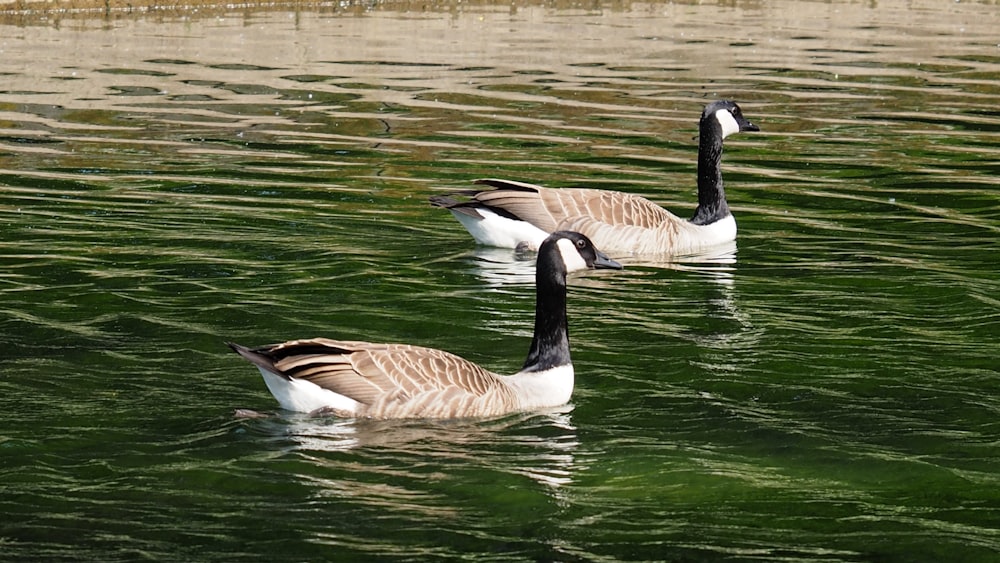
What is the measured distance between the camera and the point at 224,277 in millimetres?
16125

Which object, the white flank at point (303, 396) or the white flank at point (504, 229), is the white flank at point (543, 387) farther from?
the white flank at point (504, 229)

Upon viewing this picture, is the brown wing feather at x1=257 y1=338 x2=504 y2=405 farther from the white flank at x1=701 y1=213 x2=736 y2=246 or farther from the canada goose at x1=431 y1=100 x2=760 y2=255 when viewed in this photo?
the white flank at x1=701 y1=213 x2=736 y2=246

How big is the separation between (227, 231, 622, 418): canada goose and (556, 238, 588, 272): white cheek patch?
938 millimetres

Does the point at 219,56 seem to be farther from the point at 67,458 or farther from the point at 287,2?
the point at 67,458

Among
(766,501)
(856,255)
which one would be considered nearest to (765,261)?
(856,255)

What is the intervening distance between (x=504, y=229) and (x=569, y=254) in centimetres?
552

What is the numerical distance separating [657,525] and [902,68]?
28.5 metres

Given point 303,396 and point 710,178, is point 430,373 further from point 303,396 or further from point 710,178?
point 710,178

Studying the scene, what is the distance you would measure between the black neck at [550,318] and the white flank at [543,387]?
8cm

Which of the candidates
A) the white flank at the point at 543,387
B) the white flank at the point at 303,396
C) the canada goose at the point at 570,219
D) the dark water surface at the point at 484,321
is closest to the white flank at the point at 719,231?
the canada goose at the point at 570,219

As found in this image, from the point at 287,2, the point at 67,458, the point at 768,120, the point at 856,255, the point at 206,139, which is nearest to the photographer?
the point at 67,458

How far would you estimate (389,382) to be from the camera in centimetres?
1119

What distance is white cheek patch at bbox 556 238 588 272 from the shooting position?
1253 cm

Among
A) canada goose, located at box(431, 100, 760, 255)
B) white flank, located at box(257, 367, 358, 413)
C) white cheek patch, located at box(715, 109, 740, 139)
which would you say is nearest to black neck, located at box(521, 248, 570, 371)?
white flank, located at box(257, 367, 358, 413)
